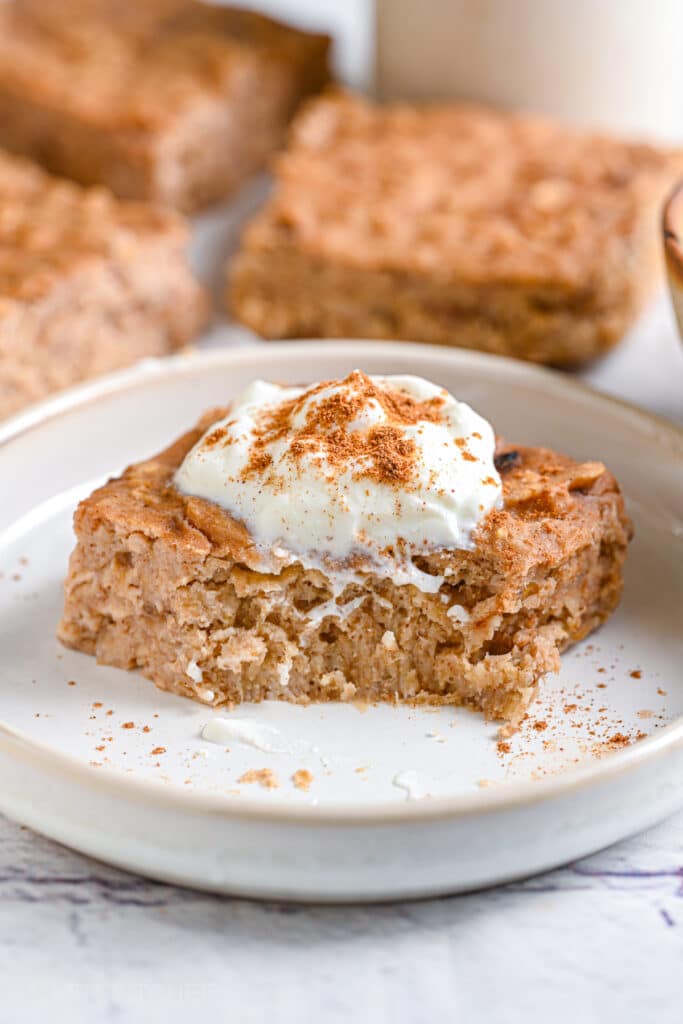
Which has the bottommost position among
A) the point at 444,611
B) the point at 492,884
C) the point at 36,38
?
the point at 492,884

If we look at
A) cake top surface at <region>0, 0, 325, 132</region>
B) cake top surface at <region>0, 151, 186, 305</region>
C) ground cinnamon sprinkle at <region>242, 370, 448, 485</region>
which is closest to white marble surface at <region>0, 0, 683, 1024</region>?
ground cinnamon sprinkle at <region>242, 370, 448, 485</region>

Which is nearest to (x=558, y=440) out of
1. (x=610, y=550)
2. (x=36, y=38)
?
(x=610, y=550)

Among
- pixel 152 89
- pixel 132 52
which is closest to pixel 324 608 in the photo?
pixel 152 89

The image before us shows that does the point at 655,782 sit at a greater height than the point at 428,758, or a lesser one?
greater

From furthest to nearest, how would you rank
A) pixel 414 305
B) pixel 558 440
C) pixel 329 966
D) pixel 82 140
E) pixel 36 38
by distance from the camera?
1. pixel 36 38
2. pixel 82 140
3. pixel 414 305
4. pixel 558 440
5. pixel 329 966

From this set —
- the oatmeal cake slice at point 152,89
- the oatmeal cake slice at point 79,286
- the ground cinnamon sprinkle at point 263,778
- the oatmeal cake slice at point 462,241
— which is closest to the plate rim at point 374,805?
the ground cinnamon sprinkle at point 263,778

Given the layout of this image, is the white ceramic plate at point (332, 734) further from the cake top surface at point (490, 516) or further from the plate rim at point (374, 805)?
the cake top surface at point (490, 516)

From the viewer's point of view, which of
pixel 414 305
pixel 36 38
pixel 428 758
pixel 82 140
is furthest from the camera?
pixel 36 38

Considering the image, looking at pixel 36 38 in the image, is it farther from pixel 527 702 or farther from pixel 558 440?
pixel 527 702
